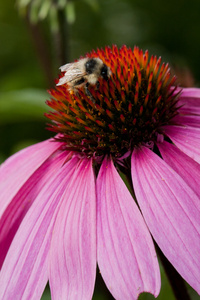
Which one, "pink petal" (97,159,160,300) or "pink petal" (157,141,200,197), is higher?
"pink petal" (157,141,200,197)

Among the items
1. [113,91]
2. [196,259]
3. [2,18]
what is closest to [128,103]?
[113,91]

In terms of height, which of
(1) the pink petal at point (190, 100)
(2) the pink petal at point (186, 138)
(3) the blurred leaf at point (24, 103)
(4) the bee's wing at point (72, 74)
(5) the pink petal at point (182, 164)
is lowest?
(5) the pink petal at point (182, 164)

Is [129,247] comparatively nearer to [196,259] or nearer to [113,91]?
[196,259]

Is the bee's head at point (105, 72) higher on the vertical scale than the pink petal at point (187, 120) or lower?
higher

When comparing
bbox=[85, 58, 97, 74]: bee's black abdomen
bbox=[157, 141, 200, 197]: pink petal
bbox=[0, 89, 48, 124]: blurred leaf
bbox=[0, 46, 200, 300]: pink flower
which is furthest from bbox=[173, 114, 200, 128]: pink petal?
bbox=[0, 89, 48, 124]: blurred leaf

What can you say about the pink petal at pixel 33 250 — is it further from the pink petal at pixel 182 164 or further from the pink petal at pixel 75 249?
the pink petal at pixel 182 164

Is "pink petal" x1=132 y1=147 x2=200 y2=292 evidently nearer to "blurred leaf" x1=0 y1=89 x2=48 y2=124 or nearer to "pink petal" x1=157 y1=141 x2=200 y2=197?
"pink petal" x1=157 y1=141 x2=200 y2=197

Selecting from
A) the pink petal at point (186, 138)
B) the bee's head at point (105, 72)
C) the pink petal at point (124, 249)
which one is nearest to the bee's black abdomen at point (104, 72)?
the bee's head at point (105, 72)
